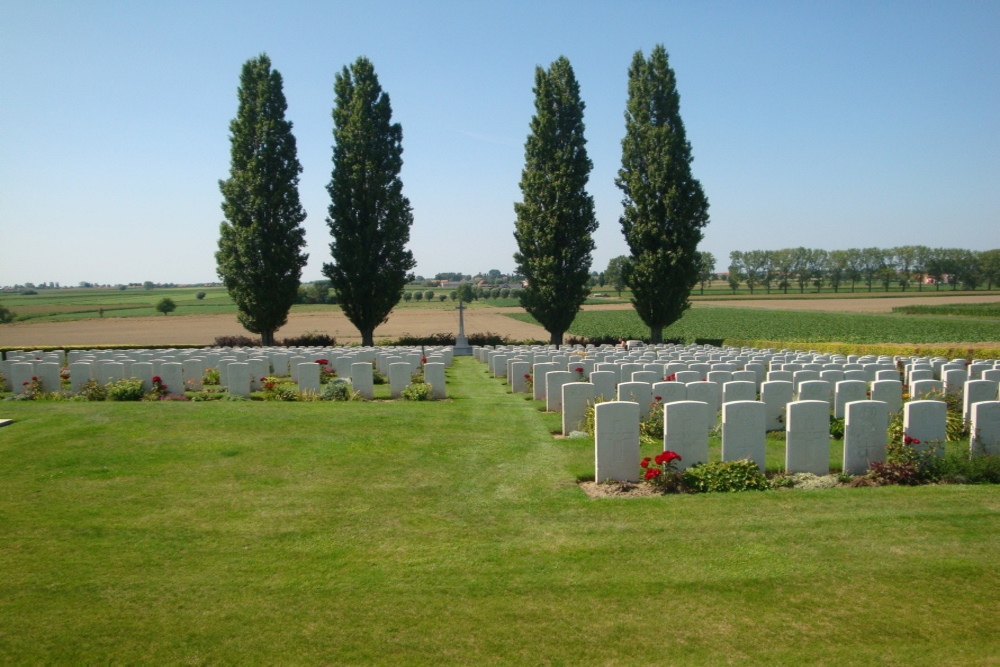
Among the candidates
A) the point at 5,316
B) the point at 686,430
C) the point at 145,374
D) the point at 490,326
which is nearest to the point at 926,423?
the point at 686,430

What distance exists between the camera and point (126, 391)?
50.5ft

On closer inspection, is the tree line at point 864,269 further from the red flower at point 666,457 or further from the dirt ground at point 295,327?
the red flower at point 666,457

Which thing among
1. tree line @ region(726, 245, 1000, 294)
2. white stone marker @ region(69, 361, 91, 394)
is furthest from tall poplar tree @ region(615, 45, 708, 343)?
tree line @ region(726, 245, 1000, 294)

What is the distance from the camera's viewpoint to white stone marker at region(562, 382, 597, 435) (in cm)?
1144

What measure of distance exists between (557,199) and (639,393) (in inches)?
992

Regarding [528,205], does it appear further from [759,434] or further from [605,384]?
[759,434]

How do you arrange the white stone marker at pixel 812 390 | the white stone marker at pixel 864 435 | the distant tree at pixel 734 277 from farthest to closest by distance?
the distant tree at pixel 734 277, the white stone marker at pixel 812 390, the white stone marker at pixel 864 435

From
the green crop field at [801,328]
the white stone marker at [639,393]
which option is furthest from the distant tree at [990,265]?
the white stone marker at [639,393]

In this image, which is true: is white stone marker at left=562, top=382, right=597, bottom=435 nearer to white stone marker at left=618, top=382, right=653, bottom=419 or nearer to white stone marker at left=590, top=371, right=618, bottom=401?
white stone marker at left=618, top=382, right=653, bottom=419

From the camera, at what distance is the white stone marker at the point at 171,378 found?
16.1 meters

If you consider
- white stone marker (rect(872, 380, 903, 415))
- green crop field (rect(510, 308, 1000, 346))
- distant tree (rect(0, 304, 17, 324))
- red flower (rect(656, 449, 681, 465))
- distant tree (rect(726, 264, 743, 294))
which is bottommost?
green crop field (rect(510, 308, 1000, 346))

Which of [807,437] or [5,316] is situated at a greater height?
[5,316]

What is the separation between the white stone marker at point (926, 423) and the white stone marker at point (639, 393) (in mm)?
3870

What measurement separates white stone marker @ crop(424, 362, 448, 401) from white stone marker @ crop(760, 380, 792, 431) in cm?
731
